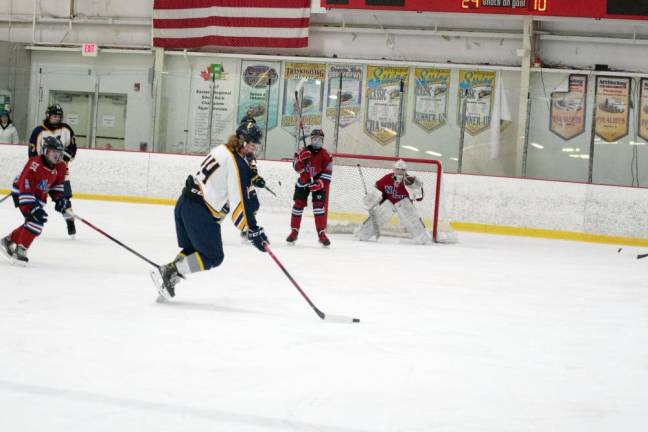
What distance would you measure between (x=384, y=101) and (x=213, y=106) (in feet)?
7.75

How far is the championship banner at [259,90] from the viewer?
12875 mm

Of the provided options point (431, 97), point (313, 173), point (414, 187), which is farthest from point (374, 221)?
point (431, 97)

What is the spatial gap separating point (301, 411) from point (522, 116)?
9.88 meters

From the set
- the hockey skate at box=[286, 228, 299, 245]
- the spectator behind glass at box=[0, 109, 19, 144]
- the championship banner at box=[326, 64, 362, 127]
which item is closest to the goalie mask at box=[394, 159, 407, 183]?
the hockey skate at box=[286, 228, 299, 245]

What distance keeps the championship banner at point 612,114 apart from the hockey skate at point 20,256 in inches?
306

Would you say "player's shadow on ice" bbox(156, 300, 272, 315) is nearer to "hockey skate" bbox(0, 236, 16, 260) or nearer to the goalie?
"hockey skate" bbox(0, 236, 16, 260)

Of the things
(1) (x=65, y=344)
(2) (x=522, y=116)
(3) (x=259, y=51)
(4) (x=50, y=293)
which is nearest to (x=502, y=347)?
(1) (x=65, y=344)

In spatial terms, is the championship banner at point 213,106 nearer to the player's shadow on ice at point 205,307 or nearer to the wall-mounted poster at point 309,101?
the wall-mounted poster at point 309,101

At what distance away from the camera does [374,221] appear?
8.77 metres

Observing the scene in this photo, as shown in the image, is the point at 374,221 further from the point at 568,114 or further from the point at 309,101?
the point at 309,101

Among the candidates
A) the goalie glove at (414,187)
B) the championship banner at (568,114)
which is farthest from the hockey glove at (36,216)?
the championship banner at (568,114)

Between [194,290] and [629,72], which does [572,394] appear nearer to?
[194,290]

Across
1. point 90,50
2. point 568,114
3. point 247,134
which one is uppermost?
point 90,50

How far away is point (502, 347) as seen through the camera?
12.0 feet
